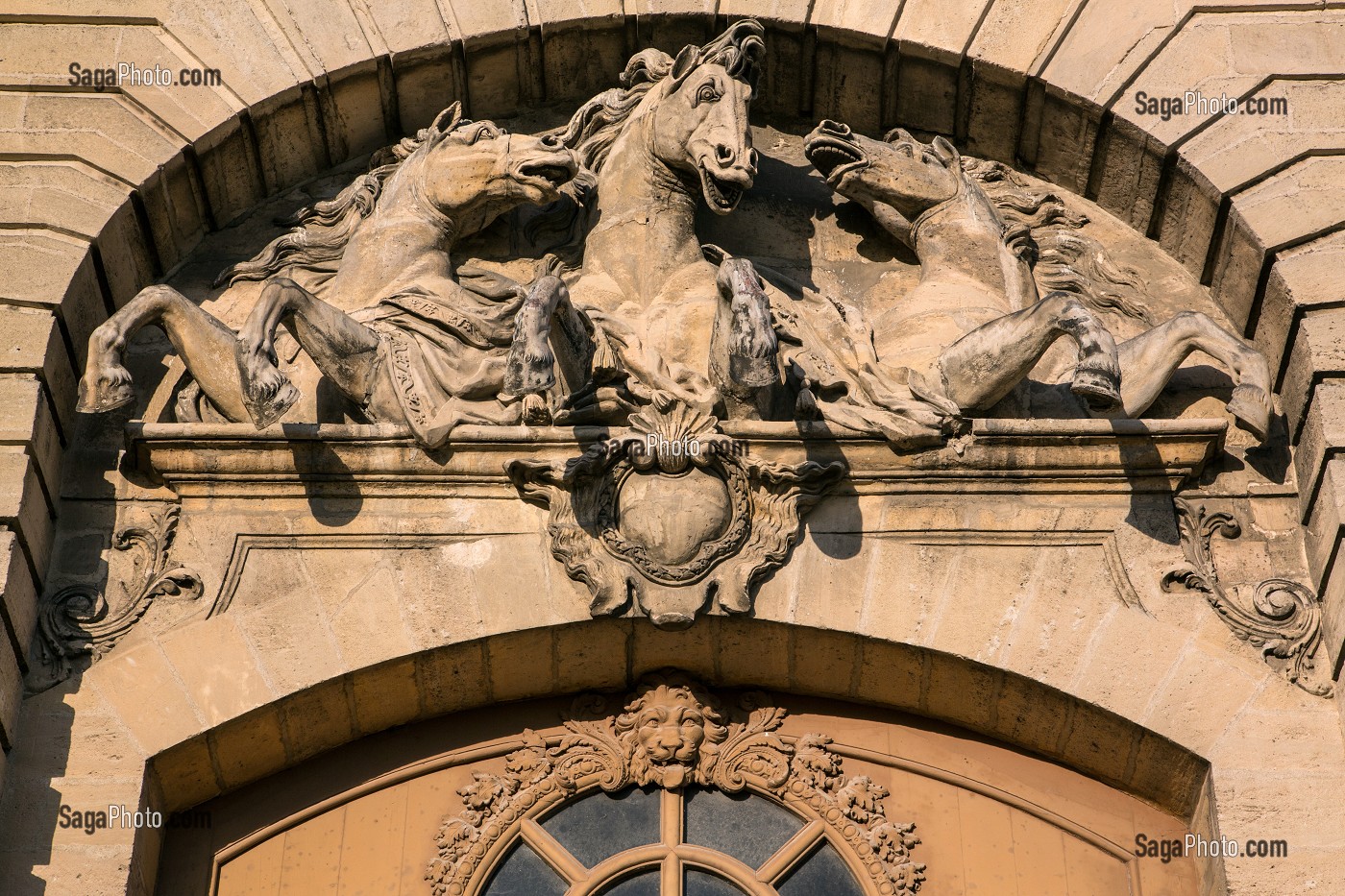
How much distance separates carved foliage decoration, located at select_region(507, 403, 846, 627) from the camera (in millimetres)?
7742

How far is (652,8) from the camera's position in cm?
937

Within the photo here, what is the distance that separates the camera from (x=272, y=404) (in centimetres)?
746

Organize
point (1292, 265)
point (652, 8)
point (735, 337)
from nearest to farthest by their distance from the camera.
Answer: point (735, 337) → point (1292, 265) → point (652, 8)

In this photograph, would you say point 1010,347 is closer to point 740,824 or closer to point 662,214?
point 662,214

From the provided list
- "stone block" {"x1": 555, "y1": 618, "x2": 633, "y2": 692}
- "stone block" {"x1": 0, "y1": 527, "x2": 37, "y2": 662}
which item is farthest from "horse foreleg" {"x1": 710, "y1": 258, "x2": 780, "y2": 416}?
"stone block" {"x1": 0, "y1": 527, "x2": 37, "y2": 662}

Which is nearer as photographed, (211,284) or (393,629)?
(393,629)

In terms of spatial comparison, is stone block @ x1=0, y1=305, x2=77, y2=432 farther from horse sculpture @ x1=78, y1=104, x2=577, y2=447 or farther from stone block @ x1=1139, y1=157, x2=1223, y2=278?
stone block @ x1=1139, y1=157, x2=1223, y2=278

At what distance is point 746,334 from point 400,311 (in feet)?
5.33

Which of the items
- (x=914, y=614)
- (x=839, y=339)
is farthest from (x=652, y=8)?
(x=914, y=614)

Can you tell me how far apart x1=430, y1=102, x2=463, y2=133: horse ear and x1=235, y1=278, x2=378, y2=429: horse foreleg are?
136 cm

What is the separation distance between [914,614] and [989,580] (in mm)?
335

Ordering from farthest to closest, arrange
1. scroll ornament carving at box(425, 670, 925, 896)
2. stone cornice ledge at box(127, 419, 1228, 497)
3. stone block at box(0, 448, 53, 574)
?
1. stone cornice ledge at box(127, 419, 1228, 497)
2. scroll ornament carving at box(425, 670, 925, 896)
3. stone block at box(0, 448, 53, 574)

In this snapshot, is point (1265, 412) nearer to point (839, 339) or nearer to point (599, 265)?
point (839, 339)

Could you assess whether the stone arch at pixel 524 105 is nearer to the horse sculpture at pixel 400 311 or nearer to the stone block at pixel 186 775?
the stone block at pixel 186 775
